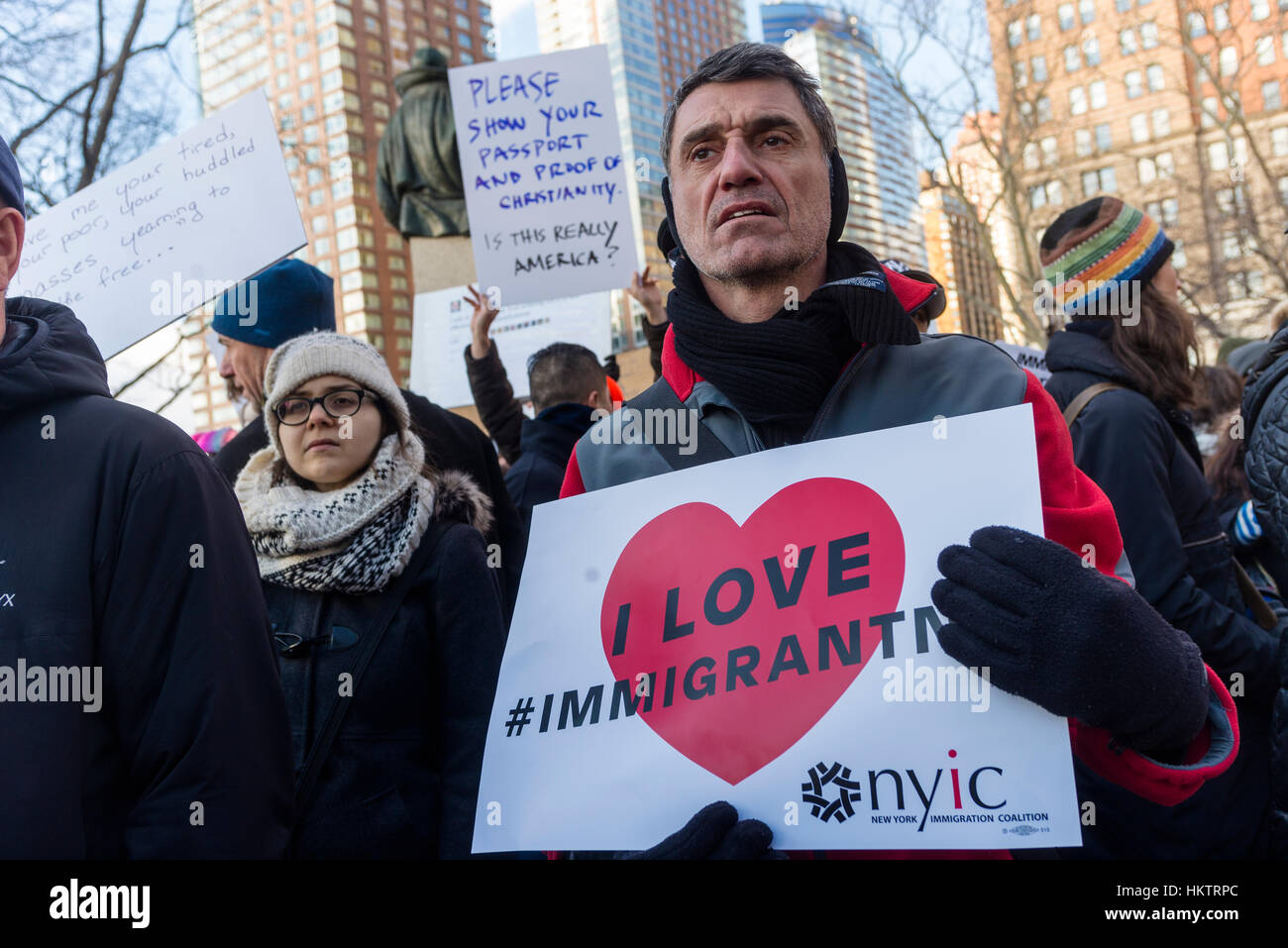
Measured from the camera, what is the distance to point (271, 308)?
364 cm

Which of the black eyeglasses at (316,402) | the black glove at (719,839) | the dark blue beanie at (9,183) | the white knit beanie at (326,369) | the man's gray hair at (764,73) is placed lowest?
the black glove at (719,839)

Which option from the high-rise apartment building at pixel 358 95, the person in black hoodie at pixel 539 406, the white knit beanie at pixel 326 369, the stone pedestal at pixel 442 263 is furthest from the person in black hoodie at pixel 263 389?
the high-rise apartment building at pixel 358 95

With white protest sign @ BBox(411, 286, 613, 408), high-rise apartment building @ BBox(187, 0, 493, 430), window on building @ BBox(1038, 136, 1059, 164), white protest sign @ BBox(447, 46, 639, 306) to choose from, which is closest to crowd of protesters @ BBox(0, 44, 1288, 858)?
white protest sign @ BBox(447, 46, 639, 306)

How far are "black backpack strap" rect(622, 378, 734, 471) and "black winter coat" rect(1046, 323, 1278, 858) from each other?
1.56m

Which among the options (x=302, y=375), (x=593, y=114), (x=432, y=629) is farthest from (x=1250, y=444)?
(x=593, y=114)

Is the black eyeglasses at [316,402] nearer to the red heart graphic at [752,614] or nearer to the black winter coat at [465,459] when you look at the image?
the black winter coat at [465,459]

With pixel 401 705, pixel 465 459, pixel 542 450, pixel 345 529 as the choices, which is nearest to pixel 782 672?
pixel 401 705

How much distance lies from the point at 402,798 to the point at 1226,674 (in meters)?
2.23

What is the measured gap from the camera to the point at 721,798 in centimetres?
144

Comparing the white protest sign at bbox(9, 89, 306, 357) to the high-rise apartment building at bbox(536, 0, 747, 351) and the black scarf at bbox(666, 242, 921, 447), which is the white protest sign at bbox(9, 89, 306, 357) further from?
the high-rise apartment building at bbox(536, 0, 747, 351)

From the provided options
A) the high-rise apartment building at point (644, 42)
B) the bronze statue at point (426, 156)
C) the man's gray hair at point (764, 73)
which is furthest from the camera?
the high-rise apartment building at point (644, 42)

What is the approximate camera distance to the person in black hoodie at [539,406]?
13.1ft

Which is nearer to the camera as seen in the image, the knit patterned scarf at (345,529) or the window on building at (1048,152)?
the knit patterned scarf at (345,529)

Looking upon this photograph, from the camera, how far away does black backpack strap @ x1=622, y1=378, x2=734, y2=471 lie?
1.72 meters
